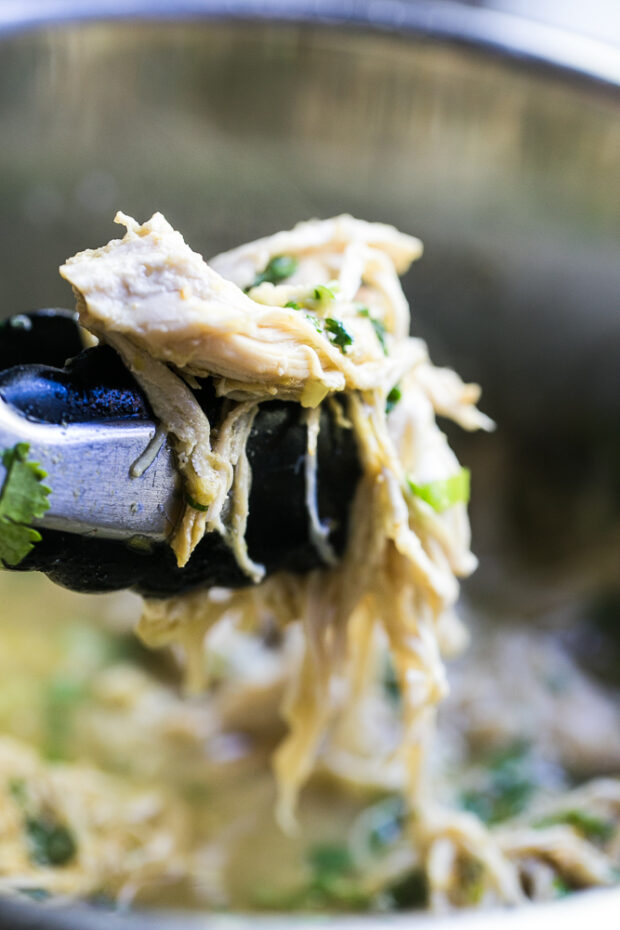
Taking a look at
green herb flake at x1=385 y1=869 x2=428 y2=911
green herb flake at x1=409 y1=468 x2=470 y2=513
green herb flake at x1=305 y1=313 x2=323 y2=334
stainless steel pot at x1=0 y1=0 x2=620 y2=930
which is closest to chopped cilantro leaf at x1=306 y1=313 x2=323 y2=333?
green herb flake at x1=305 y1=313 x2=323 y2=334

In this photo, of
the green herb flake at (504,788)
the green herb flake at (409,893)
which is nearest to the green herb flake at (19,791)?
the green herb flake at (409,893)

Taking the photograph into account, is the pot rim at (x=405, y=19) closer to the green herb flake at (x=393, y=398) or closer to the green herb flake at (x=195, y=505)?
the green herb flake at (x=393, y=398)

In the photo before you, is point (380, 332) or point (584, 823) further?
point (584, 823)

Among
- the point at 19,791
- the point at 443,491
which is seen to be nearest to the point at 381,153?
the point at 443,491

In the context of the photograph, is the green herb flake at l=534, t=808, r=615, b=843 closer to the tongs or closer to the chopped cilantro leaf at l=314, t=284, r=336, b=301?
the tongs

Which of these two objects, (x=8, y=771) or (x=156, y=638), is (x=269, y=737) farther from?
(x=156, y=638)

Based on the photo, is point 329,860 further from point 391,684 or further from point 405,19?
point 405,19
